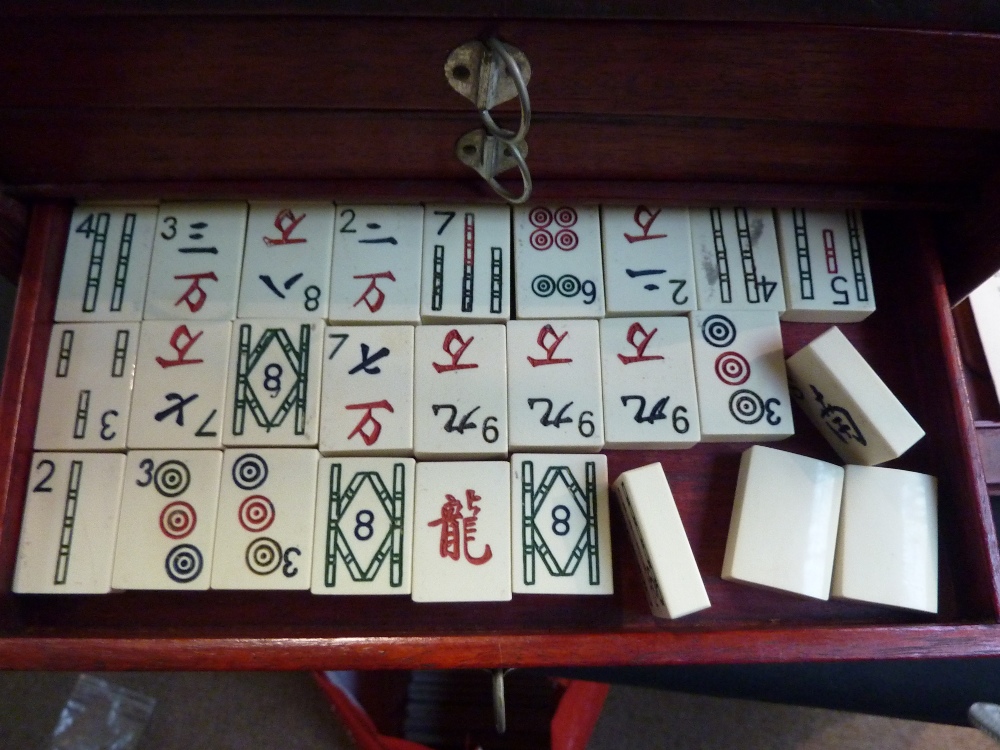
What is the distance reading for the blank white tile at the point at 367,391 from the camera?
0.75 metres

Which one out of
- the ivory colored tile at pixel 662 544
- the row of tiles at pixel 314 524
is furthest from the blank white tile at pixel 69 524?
the ivory colored tile at pixel 662 544

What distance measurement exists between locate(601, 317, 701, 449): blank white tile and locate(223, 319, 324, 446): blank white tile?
312 millimetres

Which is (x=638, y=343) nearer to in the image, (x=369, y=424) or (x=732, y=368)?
(x=732, y=368)

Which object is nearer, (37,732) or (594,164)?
(594,164)

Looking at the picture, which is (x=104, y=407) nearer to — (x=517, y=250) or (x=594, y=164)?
(x=517, y=250)

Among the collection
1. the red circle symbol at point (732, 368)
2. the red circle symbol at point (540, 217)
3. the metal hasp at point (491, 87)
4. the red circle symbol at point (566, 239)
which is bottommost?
the red circle symbol at point (732, 368)

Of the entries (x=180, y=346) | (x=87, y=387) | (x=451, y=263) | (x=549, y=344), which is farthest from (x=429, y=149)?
(x=87, y=387)

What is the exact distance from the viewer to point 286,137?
718 millimetres

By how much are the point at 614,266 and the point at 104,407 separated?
569 mm

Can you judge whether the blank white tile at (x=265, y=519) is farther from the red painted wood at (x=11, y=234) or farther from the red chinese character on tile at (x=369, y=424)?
the red painted wood at (x=11, y=234)

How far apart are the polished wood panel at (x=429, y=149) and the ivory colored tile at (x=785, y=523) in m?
0.31

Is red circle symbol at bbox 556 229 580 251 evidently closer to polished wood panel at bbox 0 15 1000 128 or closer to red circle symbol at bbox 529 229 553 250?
red circle symbol at bbox 529 229 553 250

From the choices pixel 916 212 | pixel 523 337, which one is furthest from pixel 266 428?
pixel 916 212

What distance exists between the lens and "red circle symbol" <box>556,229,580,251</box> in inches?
32.3
